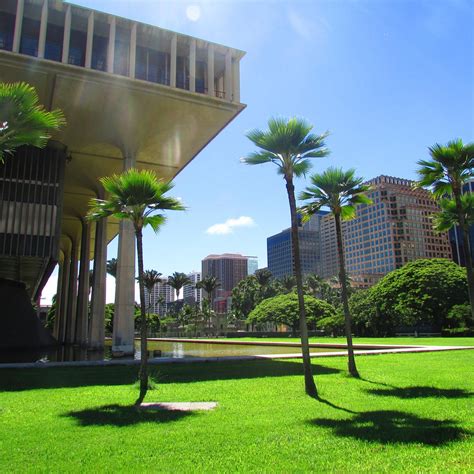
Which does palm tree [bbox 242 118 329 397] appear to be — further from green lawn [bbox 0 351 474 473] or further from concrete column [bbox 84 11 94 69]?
concrete column [bbox 84 11 94 69]

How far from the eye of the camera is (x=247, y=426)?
749 centimetres

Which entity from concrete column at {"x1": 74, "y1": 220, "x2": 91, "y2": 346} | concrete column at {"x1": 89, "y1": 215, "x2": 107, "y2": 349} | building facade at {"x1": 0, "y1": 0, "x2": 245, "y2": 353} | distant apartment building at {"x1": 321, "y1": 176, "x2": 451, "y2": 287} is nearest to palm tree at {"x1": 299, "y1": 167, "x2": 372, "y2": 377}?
building facade at {"x1": 0, "y1": 0, "x2": 245, "y2": 353}

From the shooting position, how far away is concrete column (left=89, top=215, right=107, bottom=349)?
126ft

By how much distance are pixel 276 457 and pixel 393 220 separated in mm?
163167

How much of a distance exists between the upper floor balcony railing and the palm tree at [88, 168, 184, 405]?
54.5 feet

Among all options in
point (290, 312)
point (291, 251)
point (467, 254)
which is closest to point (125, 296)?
point (467, 254)

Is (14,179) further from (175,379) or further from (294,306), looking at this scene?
(294,306)

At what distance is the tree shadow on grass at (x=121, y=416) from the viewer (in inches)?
313

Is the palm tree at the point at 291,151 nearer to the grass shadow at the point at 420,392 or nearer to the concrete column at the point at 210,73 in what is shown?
the grass shadow at the point at 420,392

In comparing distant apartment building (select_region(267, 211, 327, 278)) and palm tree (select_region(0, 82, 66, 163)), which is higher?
distant apartment building (select_region(267, 211, 327, 278))

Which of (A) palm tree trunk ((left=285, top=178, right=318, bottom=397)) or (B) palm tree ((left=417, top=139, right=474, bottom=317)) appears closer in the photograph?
(A) palm tree trunk ((left=285, top=178, right=318, bottom=397))

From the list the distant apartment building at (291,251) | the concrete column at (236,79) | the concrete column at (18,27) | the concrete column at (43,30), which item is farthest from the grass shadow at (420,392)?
the distant apartment building at (291,251)

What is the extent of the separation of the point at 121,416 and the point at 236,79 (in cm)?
2594

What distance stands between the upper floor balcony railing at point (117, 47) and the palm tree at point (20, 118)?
57.4 ft
